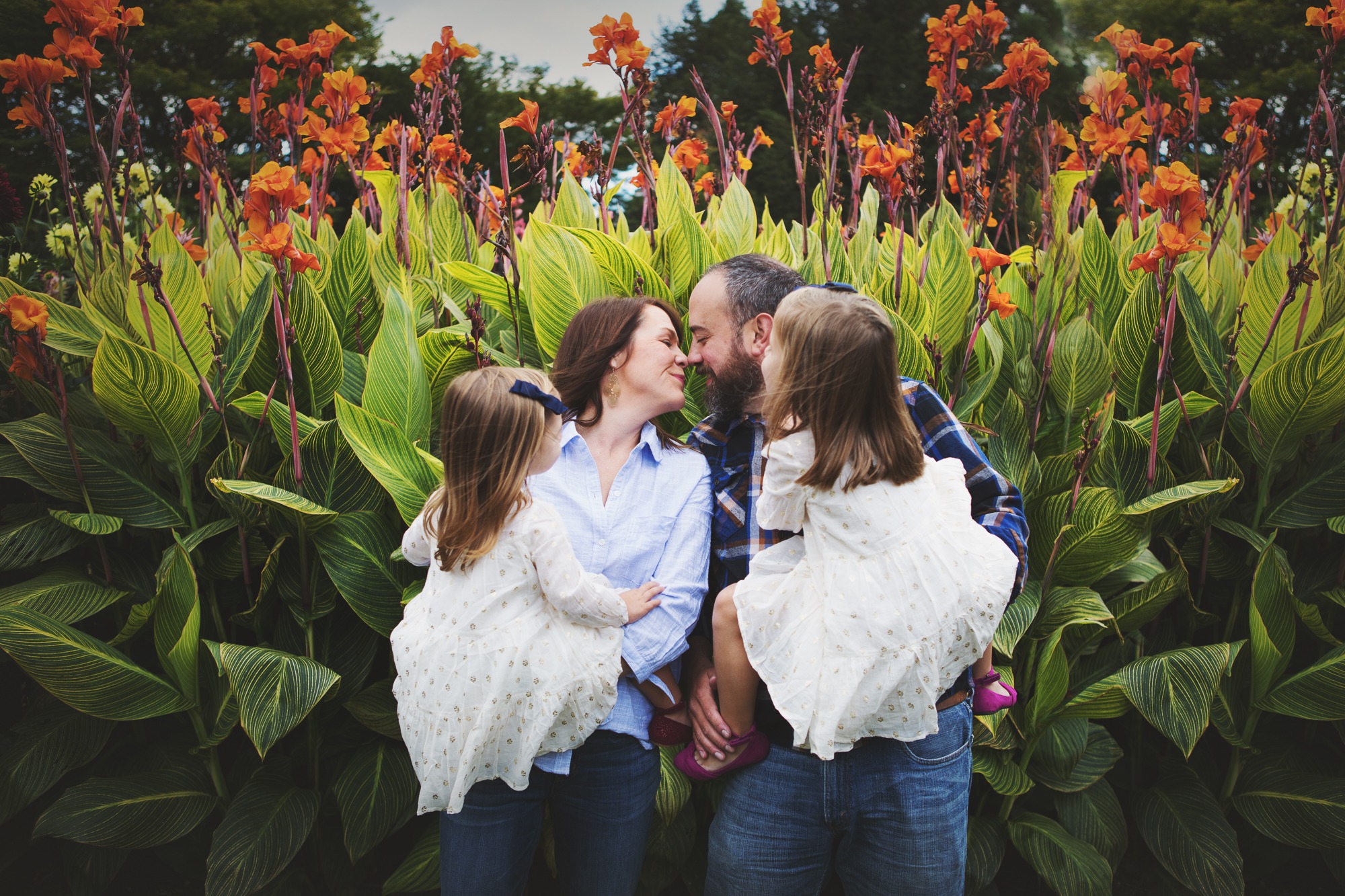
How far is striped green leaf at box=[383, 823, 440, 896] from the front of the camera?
168cm

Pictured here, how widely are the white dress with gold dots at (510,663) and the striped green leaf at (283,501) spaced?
409 millimetres

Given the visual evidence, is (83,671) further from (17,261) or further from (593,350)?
(17,261)

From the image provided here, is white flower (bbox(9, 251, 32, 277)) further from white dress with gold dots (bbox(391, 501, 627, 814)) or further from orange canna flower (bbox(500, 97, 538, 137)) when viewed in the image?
white dress with gold dots (bbox(391, 501, 627, 814))

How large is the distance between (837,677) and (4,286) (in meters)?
1.88

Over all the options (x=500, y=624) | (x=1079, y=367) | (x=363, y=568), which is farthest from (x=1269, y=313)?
(x=363, y=568)

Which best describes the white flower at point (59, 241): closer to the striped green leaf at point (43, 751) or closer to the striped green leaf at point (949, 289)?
the striped green leaf at point (43, 751)

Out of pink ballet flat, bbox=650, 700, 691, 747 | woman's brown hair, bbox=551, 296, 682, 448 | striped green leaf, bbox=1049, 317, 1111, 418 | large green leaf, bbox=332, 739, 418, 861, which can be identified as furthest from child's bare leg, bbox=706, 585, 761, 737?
striped green leaf, bbox=1049, 317, 1111, 418

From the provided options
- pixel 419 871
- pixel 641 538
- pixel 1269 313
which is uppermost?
pixel 1269 313

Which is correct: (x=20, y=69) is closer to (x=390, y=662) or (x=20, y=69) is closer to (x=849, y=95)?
(x=390, y=662)

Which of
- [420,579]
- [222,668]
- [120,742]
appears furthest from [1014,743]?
[120,742]

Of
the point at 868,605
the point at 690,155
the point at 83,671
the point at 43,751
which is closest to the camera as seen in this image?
the point at 868,605

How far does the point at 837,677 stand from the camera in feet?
3.75

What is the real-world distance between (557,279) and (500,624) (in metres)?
0.85

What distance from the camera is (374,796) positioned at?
65.8 inches
